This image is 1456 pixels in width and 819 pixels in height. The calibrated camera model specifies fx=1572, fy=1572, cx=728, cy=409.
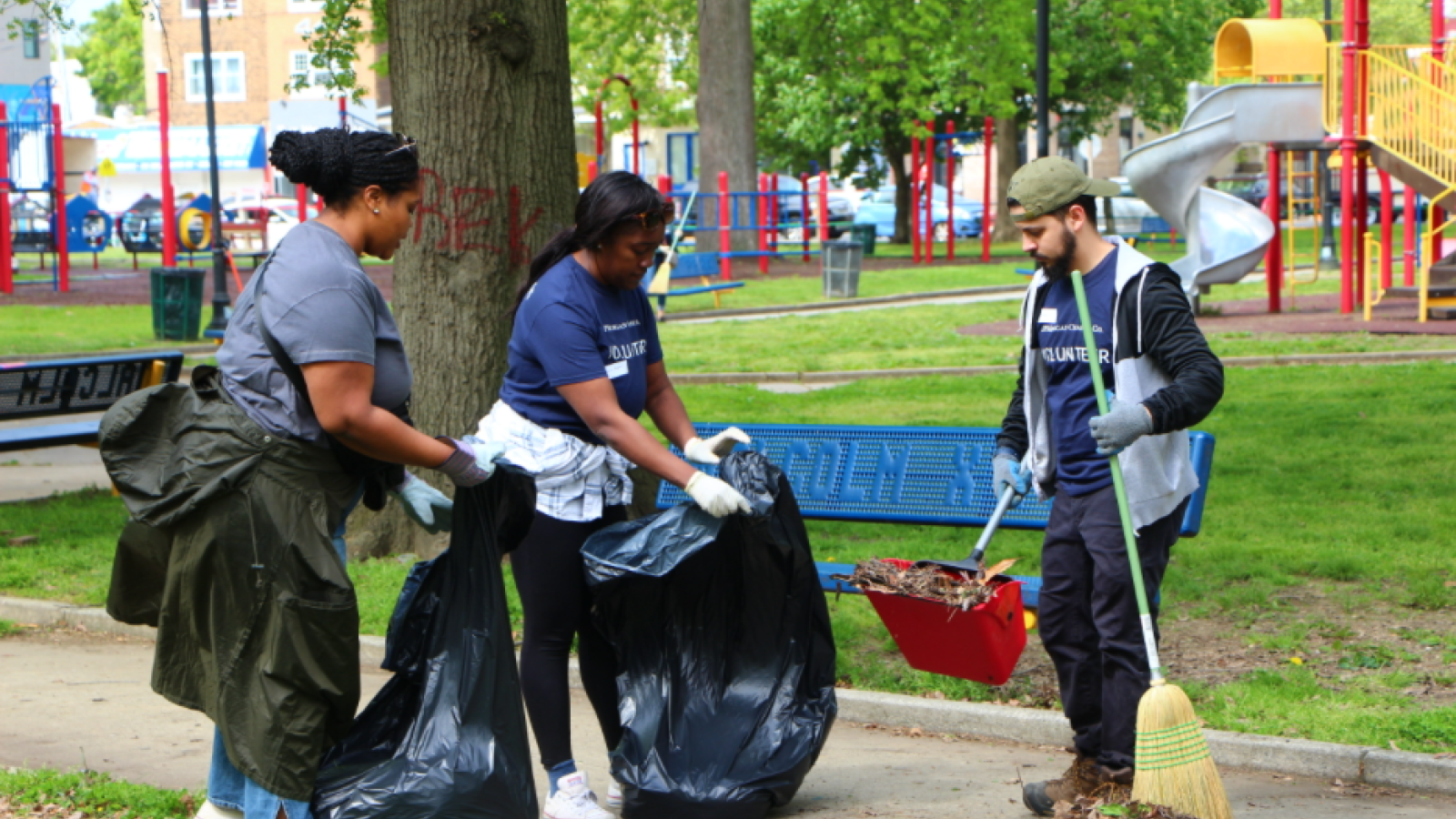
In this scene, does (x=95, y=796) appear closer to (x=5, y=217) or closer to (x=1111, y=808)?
(x=1111, y=808)

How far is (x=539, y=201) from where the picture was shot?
678cm

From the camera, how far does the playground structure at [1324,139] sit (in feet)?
54.2

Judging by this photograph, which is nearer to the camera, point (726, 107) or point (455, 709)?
point (455, 709)

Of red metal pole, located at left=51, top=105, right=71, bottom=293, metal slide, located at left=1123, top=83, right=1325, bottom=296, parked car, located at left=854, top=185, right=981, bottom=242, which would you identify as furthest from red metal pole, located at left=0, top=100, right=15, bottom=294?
parked car, located at left=854, top=185, right=981, bottom=242

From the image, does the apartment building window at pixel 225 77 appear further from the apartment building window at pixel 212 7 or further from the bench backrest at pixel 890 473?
the bench backrest at pixel 890 473

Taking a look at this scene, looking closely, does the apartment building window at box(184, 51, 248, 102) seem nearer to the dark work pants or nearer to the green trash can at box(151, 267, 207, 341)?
the green trash can at box(151, 267, 207, 341)

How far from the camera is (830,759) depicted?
4.77 metres

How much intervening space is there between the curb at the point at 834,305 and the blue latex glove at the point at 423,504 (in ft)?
52.7

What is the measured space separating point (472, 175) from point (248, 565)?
11.5 feet

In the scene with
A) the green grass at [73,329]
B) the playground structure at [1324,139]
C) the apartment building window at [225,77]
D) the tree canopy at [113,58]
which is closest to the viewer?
the green grass at [73,329]

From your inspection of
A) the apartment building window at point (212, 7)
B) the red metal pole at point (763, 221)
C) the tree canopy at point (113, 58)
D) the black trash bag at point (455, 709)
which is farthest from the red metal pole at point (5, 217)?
the tree canopy at point (113, 58)

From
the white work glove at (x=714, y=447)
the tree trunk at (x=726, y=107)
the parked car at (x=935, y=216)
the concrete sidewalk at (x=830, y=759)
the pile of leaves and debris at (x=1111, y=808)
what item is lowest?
the concrete sidewalk at (x=830, y=759)

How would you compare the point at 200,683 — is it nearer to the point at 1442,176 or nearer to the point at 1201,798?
the point at 1201,798

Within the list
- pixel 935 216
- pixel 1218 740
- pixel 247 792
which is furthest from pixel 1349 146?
pixel 935 216
